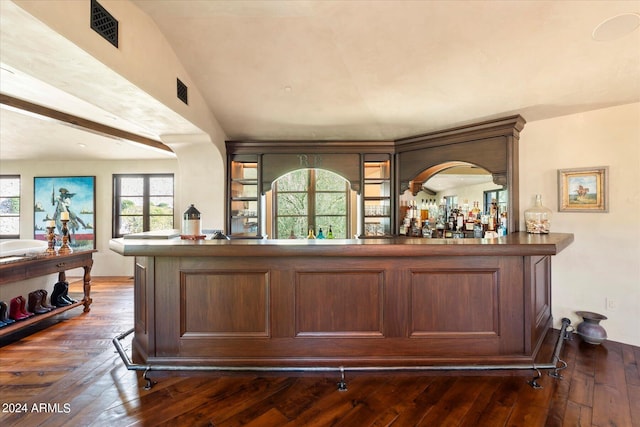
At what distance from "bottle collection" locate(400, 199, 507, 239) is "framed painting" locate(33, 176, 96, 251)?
6.12 metres

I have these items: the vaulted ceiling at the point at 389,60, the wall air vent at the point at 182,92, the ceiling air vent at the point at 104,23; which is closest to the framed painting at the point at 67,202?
the vaulted ceiling at the point at 389,60

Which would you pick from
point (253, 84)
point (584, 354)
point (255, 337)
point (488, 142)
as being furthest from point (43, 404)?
point (488, 142)

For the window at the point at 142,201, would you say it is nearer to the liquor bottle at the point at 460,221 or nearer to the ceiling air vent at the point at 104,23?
the ceiling air vent at the point at 104,23

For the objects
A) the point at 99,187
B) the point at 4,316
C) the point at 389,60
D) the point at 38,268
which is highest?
the point at 389,60

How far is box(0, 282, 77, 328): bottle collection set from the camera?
2.90 m

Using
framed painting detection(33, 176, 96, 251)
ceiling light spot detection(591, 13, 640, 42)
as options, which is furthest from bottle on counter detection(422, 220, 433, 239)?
framed painting detection(33, 176, 96, 251)

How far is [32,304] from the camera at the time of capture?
127 inches

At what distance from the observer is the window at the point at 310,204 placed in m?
5.18

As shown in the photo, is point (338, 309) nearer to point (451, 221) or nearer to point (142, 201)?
point (451, 221)

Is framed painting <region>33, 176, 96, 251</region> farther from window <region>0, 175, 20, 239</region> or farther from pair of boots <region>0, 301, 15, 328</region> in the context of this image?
pair of boots <region>0, 301, 15, 328</region>

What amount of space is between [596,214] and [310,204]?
3.79 meters

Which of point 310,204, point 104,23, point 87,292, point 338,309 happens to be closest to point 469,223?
point 338,309

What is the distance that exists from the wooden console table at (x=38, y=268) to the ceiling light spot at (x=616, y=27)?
5424mm

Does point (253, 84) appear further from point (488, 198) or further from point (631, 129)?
point (631, 129)
